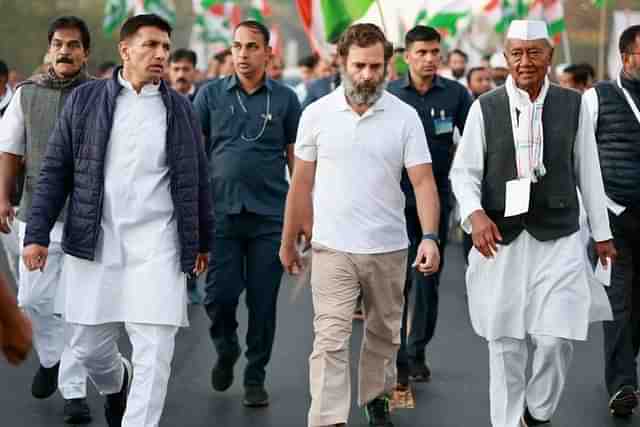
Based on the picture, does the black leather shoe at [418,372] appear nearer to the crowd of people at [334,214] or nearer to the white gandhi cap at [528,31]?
the crowd of people at [334,214]

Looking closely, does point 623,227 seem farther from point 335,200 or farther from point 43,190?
point 43,190

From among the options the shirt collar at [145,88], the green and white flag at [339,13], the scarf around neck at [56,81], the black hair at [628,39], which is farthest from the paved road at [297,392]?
the green and white flag at [339,13]

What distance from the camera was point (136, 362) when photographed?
771cm

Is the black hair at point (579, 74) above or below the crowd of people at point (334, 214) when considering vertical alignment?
above

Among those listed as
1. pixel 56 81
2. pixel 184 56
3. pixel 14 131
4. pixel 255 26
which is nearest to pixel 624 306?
pixel 255 26

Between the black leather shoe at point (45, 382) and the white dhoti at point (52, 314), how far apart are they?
55mm

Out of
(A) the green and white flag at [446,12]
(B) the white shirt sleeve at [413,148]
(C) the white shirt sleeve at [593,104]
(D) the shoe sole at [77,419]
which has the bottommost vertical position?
(D) the shoe sole at [77,419]

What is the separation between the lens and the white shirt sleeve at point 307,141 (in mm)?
8219

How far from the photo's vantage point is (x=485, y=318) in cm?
826

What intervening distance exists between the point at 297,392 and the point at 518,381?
2.08 m

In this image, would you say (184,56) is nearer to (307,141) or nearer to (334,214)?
(307,141)

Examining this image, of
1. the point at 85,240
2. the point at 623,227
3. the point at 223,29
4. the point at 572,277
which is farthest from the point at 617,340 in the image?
the point at 223,29

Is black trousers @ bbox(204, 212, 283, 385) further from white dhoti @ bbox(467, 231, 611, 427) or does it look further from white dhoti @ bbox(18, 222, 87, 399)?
white dhoti @ bbox(467, 231, 611, 427)

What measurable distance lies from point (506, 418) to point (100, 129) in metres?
2.51
